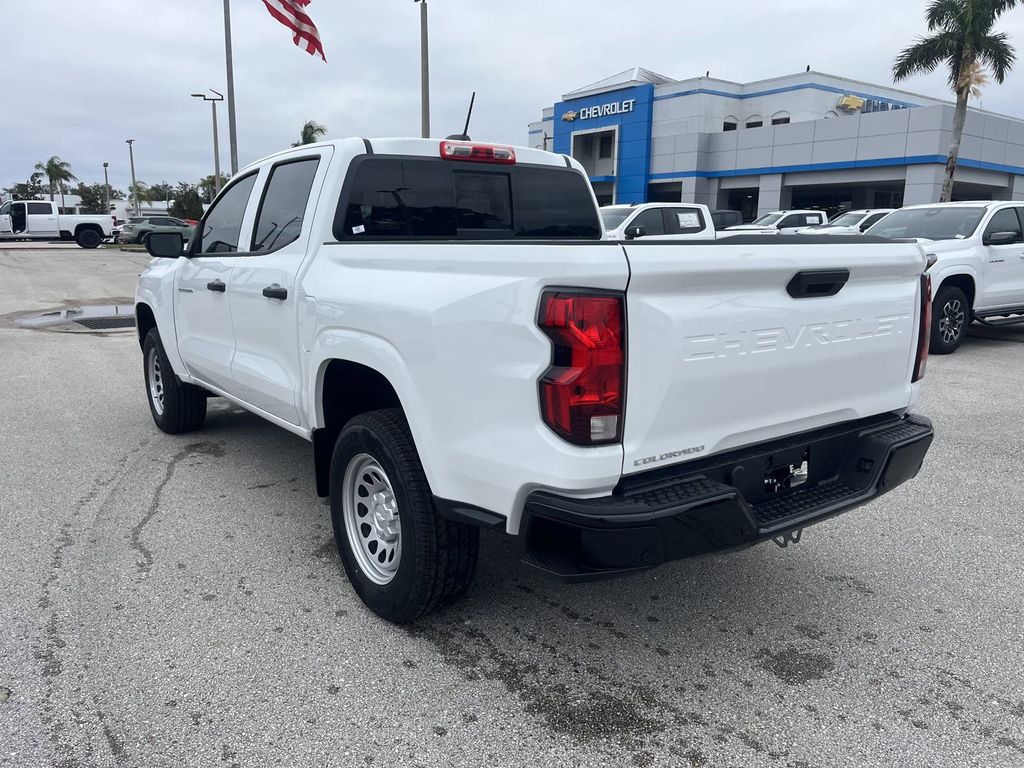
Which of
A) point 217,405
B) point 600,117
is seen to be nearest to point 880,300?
point 217,405

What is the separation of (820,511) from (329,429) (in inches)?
82.0

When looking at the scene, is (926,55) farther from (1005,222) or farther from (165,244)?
(165,244)

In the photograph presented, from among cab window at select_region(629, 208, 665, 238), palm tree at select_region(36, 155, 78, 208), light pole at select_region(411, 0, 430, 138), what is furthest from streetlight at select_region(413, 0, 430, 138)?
palm tree at select_region(36, 155, 78, 208)

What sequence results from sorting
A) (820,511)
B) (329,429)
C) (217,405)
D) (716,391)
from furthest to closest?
(217,405), (329,429), (820,511), (716,391)

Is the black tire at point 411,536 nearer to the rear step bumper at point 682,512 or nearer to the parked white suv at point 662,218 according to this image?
the rear step bumper at point 682,512

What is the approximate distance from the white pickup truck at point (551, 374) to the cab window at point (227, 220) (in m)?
0.49

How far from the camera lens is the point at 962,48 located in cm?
2678

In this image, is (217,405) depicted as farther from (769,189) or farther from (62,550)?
(769,189)

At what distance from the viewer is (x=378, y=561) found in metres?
3.35

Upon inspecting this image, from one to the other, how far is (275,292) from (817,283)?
239cm

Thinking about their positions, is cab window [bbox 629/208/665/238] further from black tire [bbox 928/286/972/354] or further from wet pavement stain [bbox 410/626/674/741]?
wet pavement stain [bbox 410/626/674/741]

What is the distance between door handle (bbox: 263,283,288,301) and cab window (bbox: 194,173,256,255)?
Answer: 789 mm

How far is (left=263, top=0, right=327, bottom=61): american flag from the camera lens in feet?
40.6

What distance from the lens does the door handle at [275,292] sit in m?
A: 3.68
